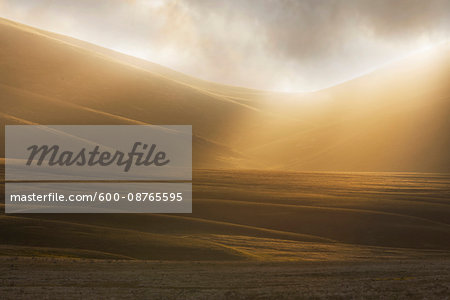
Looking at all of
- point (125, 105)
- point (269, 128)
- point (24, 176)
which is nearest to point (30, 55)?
point (125, 105)

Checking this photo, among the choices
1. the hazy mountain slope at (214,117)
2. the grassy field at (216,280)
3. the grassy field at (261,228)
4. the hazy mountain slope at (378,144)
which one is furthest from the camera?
the hazy mountain slope at (214,117)

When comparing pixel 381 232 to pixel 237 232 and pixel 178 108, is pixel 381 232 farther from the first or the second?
pixel 178 108

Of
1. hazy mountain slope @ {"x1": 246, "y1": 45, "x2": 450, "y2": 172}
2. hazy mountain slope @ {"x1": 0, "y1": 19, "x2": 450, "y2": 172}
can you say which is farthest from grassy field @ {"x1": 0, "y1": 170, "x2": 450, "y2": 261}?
hazy mountain slope @ {"x1": 0, "y1": 19, "x2": 450, "y2": 172}

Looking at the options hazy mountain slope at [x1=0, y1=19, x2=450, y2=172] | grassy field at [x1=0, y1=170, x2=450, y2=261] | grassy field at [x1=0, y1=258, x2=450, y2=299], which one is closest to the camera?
grassy field at [x1=0, y1=258, x2=450, y2=299]

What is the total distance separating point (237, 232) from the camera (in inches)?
1558

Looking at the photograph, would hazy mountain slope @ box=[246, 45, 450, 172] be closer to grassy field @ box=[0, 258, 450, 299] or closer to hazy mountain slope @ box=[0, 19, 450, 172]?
hazy mountain slope @ box=[0, 19, 450, 172]

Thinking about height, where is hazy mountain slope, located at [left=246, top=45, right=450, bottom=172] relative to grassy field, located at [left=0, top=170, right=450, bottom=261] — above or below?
above

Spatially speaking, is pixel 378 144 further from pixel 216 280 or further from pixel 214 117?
pixel 216 280

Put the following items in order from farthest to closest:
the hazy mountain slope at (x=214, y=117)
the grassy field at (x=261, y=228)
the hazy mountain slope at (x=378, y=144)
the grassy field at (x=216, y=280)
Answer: the hazy mountain slope at (x=214, y=117), the hazy mountain slope at (x=378, y=144), the grassy field at (x=261, y=228), the grassy field at (x=216, y=280)

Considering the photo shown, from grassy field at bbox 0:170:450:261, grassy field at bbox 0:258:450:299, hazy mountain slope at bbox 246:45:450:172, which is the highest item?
hazy mountain slope at bbox 246:45:450:172

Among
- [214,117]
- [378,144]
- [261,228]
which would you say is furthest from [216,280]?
[214,117]

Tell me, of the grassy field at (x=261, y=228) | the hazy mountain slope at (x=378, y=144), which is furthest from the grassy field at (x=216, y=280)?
the hazy mountain slope at (x=378, y=144)

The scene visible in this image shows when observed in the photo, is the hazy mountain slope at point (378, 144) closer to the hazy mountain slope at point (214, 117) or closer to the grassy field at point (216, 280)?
the hazy mountain slope at point (214, 117)

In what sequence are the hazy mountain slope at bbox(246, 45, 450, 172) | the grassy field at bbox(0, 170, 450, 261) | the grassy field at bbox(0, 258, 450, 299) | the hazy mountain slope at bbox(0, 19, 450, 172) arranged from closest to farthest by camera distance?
the grassy field at bbox(0, 258, 450, 299), the grassy field at bbox(0, 170, 450, 261), the hazy mountain slope at bbox(246, 45, 450, 172), the hazy mountain slope at bbox(0, 19, 450, 172)
